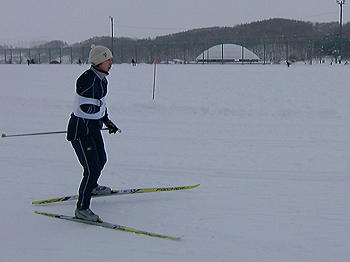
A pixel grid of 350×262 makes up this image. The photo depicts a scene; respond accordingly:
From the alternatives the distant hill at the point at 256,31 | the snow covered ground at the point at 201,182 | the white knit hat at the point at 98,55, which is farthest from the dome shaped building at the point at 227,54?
the distant hill at the point at 256,31

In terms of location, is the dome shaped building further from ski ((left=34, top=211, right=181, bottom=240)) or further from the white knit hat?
ski ((left=34, top=211, right=181, bottom=240))

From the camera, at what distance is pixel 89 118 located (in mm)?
3949

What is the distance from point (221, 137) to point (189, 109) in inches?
136

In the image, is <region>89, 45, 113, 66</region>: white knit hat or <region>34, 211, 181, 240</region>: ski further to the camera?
<region>89, 45, 113, 66</region>: white knit hat

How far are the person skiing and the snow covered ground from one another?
1.44 ft

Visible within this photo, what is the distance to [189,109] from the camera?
11414mm

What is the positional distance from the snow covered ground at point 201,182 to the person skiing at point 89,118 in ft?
1.44

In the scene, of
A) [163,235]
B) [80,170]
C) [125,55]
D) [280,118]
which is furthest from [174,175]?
[125,55]

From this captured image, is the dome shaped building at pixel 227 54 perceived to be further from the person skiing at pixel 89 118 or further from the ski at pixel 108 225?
the ski at pixel 108 225

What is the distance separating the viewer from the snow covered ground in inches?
140

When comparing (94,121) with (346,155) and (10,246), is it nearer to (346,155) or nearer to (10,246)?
(10,246)

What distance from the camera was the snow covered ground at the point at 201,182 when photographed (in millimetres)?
3557

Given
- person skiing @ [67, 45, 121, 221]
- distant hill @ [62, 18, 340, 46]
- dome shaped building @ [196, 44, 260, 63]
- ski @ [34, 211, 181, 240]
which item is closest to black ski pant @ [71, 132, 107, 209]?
person skiing @ [67, 45, 121, 221]

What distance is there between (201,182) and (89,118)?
2066mm
